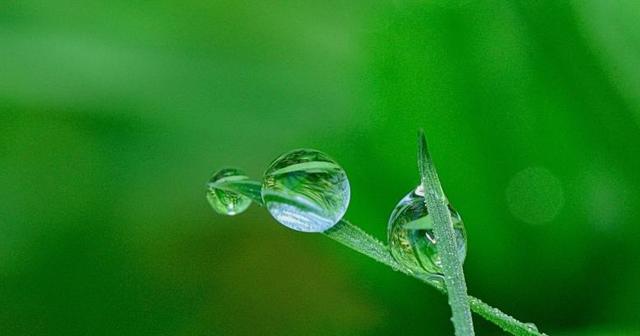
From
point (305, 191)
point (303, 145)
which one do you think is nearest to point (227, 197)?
point (305, 191)

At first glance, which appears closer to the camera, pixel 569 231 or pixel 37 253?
pixel 569 231

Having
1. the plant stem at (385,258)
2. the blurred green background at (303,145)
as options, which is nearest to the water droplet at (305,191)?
the plant stem at (385,258)

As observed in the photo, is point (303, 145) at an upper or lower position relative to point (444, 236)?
upper

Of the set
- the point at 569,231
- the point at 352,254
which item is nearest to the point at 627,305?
the point at 569,231

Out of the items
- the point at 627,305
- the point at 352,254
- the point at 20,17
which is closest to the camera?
the point at 627,305

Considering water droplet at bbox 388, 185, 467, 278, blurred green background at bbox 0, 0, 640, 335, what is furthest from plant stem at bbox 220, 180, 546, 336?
blurred green background at bbox 0, 0, 640, 335

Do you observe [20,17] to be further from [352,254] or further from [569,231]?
[569,231]

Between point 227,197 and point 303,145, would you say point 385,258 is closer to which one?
point 227,197
